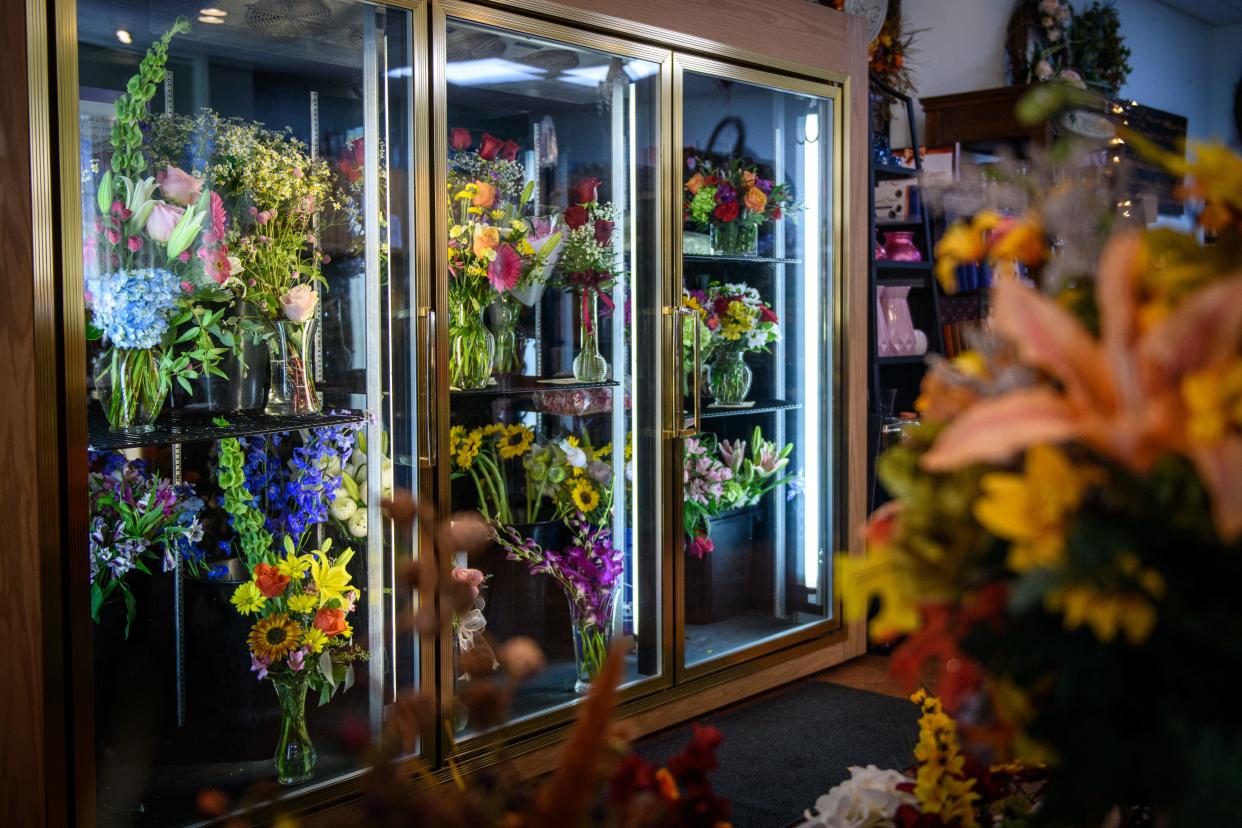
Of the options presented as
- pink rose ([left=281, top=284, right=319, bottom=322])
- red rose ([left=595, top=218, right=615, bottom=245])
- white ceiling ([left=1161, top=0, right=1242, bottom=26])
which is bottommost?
pink rose ([left=281, top=284, right=319, bottom=322])

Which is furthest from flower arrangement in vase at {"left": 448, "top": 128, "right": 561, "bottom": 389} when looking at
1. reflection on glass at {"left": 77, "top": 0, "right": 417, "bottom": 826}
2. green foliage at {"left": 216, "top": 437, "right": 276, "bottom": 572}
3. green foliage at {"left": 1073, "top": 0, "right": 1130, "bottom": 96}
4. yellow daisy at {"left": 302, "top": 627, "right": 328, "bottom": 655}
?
green foliage at {"left": 1073, "top": 0, "right": 1130, "bottom": 96}

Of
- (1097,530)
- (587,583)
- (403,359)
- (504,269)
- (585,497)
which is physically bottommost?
(587,583)

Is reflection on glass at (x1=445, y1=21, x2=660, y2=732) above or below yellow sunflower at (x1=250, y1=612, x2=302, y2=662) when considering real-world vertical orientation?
above

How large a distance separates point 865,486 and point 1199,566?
138 inches

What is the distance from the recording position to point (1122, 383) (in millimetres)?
540

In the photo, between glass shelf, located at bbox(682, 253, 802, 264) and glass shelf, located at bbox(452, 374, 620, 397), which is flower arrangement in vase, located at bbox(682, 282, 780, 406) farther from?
glass shelf, located at bbox(452, 374, 620, 397)

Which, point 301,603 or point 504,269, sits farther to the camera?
point 504,269

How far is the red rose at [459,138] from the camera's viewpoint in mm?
2861

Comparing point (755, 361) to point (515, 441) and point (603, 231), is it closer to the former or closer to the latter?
point (603, 231)

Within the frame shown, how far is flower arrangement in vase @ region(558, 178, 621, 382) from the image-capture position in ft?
10.4

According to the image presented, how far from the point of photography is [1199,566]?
1.92 ft

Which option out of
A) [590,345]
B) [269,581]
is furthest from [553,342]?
[269,581]

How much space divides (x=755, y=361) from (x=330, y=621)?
1655 mm

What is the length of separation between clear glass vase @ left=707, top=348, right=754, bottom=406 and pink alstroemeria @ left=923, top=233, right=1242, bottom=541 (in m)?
3.06
